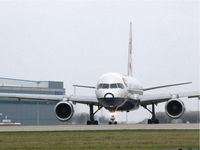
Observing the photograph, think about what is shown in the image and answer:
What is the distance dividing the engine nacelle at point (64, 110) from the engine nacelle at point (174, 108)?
22.0 ft

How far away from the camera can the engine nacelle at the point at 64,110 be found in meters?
48.4

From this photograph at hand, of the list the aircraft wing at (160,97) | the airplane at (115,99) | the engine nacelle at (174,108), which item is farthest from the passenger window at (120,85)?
the engine nacelle at (174,108)

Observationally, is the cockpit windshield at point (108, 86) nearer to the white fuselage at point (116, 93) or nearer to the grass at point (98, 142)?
the white fuselage at point (116, 93)

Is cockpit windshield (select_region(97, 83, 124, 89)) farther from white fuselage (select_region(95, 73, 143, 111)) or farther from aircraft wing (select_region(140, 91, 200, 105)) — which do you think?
aircraft wing (select_region(140, 91, 200, 105))

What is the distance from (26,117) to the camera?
121688mm

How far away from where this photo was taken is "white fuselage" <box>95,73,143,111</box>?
4759cm

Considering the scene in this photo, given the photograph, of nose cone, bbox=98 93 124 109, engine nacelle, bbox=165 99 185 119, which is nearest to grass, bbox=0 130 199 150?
nose cone, bbox=98 93 124 109

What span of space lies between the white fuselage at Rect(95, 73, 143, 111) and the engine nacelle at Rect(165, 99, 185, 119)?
340 centimetres

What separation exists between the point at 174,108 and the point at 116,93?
412 centimetres

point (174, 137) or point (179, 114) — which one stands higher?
point (179, 114)

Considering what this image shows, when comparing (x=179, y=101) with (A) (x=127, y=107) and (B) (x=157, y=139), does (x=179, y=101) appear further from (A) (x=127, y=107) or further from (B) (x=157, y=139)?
(B) (x=157, y=139)

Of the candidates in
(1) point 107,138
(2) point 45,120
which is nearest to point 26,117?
(2) point 45,120

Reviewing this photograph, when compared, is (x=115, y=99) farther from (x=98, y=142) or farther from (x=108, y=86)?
(x=98, y=142)

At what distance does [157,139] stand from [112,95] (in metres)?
22.1
